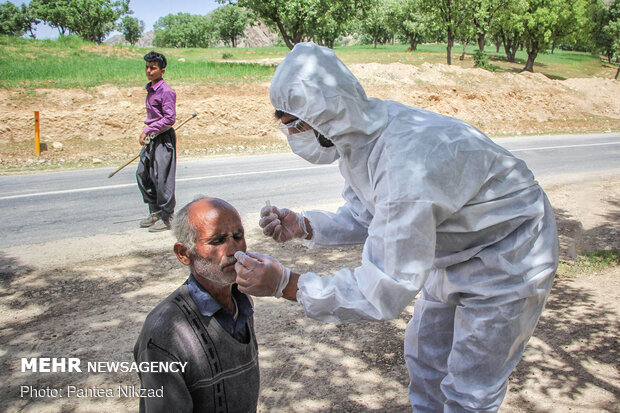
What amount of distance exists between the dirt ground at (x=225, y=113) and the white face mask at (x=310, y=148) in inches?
445

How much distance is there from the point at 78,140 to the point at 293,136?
14.1 m

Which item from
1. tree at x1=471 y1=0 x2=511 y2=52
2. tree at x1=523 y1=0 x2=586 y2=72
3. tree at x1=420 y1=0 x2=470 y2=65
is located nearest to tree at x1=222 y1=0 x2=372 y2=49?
tree at x1=420 y1=0 x2=470 y2=65

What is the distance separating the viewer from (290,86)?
6.81 ft

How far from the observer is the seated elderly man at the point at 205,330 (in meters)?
2.00

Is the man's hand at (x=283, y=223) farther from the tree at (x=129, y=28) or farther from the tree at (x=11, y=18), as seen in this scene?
the tree at (x=129, y=28)

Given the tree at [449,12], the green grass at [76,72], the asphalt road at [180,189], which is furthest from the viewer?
the tree at [449,12]

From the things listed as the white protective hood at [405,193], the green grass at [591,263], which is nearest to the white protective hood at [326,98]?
the white protective hood at [405,193]

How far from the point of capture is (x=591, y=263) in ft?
19.4

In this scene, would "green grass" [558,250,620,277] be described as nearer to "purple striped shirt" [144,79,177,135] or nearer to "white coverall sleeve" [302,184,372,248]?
"white coverall sleeve" [302,184,372,248]

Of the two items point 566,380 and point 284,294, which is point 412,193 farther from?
point 566,380

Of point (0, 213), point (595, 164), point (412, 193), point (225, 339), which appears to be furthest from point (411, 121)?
point (595, 164)

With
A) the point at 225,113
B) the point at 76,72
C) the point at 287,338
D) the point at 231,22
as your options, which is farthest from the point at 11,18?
the point at 287,338

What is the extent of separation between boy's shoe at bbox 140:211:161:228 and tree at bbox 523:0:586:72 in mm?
37896

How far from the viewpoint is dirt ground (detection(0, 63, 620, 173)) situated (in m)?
14.2
